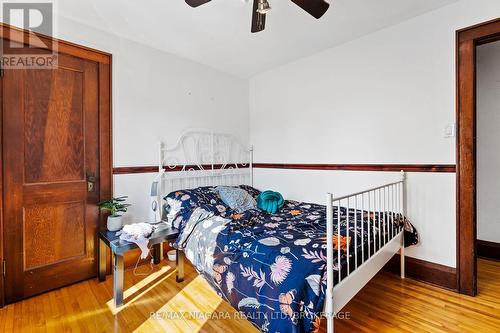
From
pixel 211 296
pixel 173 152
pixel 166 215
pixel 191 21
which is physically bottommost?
pixel 211 296

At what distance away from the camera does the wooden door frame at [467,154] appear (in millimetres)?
1953

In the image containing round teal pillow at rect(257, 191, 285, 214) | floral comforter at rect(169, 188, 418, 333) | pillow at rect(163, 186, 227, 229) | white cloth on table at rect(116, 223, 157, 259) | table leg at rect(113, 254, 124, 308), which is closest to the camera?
floral comforter at rect(169, 188, 418, 333)

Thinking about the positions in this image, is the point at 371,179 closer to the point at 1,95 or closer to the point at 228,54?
the point at 228,54

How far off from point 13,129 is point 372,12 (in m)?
3.07

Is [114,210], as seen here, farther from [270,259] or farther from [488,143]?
[488,143]

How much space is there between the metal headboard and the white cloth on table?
2.08 ft

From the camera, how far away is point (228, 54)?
2.92 m

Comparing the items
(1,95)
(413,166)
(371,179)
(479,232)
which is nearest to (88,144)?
(1,95)

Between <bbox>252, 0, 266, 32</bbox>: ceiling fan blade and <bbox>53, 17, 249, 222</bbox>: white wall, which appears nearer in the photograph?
<bbox>252, 0, 266, 32</bbox>: ceiling fan blade

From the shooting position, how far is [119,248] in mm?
1908

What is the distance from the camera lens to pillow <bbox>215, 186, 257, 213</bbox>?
264 centimetres

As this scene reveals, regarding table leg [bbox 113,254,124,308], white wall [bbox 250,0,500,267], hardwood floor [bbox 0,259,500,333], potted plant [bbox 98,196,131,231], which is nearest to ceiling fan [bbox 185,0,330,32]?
white wall [bbox 250,0,500,267]

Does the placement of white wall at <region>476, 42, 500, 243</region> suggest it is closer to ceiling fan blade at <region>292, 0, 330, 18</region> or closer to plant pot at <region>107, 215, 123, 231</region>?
ceiling fan blade at <region>292, 0, 330, 18</region>

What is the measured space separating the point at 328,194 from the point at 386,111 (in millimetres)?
1610
